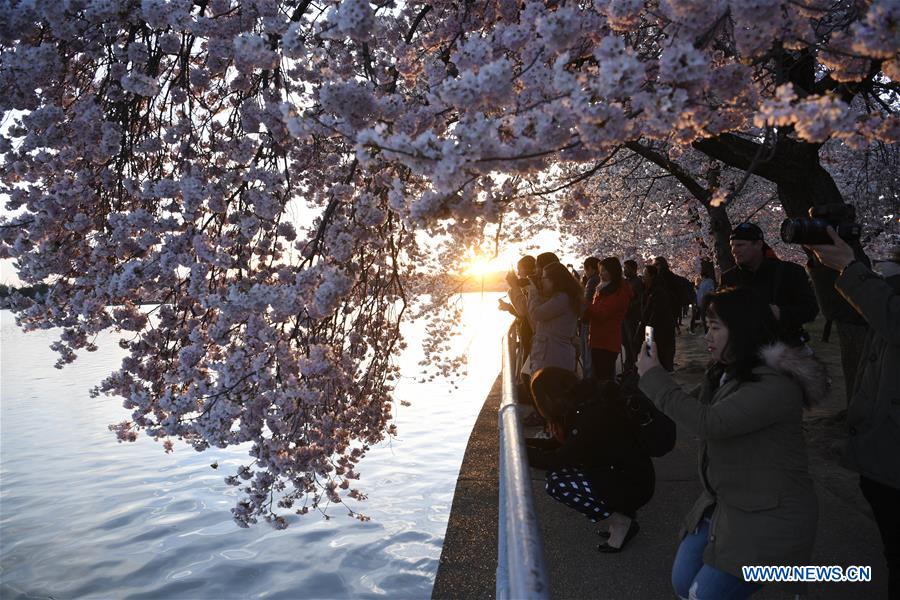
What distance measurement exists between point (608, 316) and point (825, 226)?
4.34 meters

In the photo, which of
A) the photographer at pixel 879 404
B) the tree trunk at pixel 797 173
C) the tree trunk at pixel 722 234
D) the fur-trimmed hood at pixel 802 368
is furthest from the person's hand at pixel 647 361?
the tree trunk at pixel 722 234

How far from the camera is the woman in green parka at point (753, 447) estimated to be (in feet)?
8.13

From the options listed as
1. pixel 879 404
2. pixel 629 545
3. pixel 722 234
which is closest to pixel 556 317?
pixel 629 545

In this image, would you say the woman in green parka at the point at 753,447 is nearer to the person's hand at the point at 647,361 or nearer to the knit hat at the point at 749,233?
the person's hand at the point at 647,361

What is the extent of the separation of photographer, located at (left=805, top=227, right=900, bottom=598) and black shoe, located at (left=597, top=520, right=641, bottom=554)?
1.60m

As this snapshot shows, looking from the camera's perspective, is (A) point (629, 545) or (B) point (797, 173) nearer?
(A) point (629, 545)

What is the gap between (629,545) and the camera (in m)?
4.17

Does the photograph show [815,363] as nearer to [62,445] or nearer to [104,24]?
[104,24]

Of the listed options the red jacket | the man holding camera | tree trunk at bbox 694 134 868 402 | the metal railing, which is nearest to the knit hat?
the man holding camera

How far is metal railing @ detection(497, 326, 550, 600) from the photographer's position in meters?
1.48

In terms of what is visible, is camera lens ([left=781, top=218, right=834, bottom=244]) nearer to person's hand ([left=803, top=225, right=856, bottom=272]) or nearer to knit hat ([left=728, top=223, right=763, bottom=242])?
person's hand ([left=803, top=225, right=856, bottom=272])

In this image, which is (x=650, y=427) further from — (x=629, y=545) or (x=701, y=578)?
(x=701, y=578)

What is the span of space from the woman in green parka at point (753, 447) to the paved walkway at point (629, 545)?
0.22m

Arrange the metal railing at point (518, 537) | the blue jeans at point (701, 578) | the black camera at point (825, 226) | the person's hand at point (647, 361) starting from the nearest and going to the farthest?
the metal railing at point (518, 537)
the blue jeans at point (701, 578)
the person's hand at point (647, 361)
the black camera at point (825, 226)
